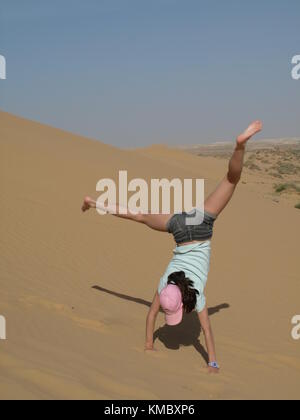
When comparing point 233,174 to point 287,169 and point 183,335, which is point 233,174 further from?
point 287,169

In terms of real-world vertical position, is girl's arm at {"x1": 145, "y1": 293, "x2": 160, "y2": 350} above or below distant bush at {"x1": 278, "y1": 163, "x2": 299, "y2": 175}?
below

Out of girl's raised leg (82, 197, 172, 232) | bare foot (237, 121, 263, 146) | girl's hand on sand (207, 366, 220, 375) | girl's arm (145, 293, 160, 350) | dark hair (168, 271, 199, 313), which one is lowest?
girl's hand on sand (207, 366, 220, 375)

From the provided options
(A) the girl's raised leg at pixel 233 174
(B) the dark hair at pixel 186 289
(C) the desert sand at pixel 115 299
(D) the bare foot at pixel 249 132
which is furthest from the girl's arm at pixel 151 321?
(D) the bare foot at pixel 249 132

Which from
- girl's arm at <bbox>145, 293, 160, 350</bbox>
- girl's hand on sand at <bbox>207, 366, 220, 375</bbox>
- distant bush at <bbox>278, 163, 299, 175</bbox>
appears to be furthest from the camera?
distant bush at <bbox>278, 163, 299, 175</bbox>

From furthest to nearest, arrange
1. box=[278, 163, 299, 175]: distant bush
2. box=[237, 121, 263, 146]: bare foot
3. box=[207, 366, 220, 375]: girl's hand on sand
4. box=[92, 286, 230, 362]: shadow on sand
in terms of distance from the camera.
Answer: box=[278, 163, 299, 175]: distant bush < box=[92, 286, 230, 362]: shadow on sand < box=[207, 366, 220, 375]: girl's hand on sand < box=[237, 121, 263, 146]: bare foot

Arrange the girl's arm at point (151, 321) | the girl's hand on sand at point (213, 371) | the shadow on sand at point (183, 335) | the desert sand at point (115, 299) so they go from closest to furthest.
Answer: the desert sand at point (115, 299) < the girl's hand on sand at point (213, 371) < the girl's arm at point (151, 321) < the shadow on sand at point (183, 335)

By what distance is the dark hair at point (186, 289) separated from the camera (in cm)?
421

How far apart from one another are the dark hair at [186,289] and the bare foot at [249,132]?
46.0 inches

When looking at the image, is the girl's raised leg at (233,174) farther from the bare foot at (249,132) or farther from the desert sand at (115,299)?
the desert sand at (115,299)

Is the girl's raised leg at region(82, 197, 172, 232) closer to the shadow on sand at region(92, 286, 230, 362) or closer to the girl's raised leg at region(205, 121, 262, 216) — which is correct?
the girl's raised leg at region(205, 121, 262, 216)

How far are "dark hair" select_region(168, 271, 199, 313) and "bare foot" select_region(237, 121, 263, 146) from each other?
→ 117 cm

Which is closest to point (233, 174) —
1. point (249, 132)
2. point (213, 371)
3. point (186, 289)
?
point (249, 132)

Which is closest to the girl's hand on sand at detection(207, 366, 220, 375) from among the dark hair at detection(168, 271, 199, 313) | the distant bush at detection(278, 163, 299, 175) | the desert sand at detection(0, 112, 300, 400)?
the desert sand at detection(0, 112, 300, 400)

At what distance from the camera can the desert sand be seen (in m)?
3.66
